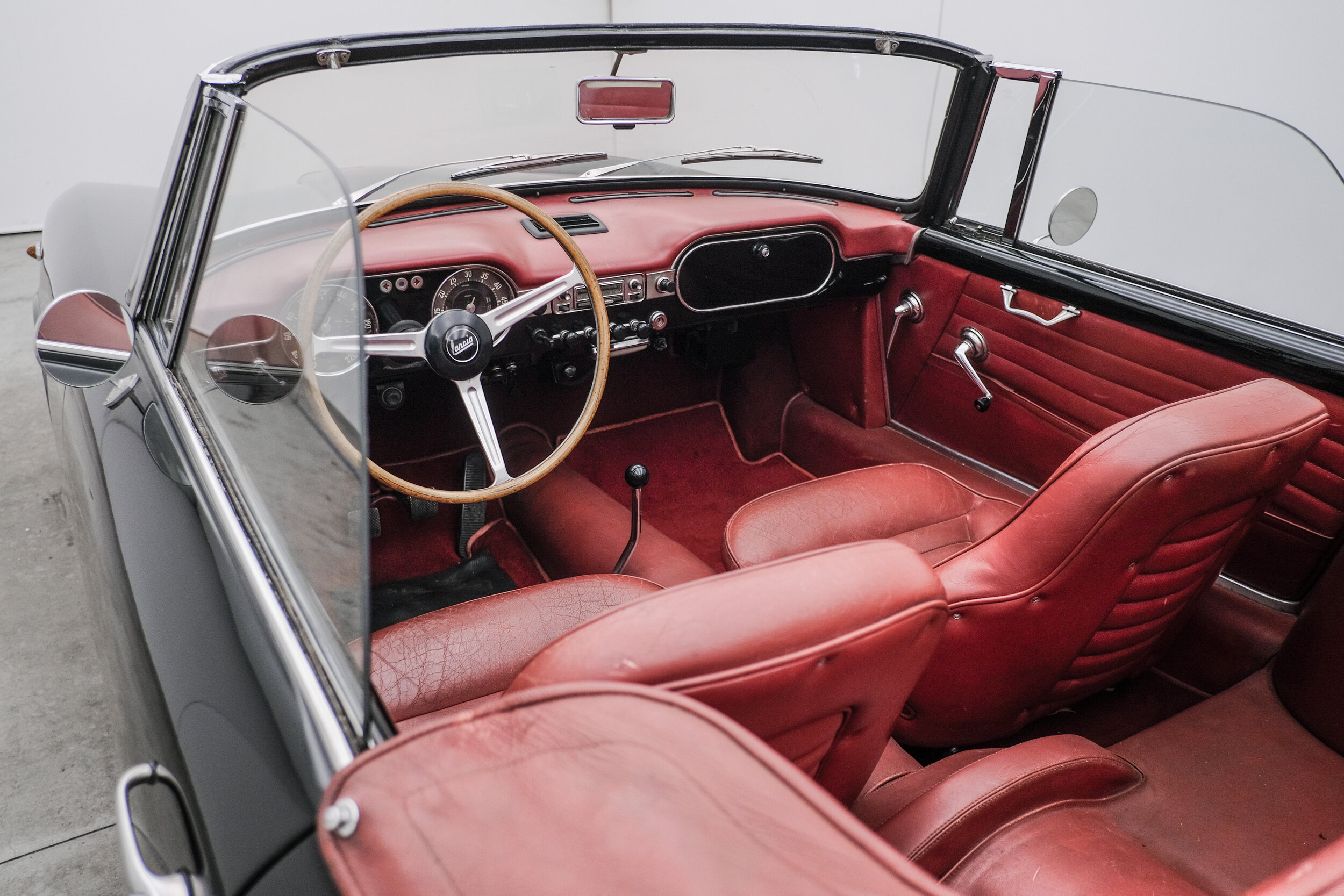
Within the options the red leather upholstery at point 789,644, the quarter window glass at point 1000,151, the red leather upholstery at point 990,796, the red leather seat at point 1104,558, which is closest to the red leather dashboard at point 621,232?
the quarter window glass at point 1000,151

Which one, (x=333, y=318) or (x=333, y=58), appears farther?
(x=333, y=58)

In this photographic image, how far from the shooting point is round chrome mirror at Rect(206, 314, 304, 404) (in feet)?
3.36

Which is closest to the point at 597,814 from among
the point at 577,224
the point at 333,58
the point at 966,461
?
the point at 333,58

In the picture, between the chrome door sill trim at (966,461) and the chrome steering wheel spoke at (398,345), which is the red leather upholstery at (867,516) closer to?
the chrome door sill trim at (966,461)

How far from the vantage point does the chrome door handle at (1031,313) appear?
2021 millimetres

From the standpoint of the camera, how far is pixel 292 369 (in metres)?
1.01

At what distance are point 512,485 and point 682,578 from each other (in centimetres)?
41

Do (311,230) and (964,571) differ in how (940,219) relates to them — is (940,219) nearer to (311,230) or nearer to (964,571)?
(964,571)

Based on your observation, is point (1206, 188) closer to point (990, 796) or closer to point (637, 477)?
point (637, 477)

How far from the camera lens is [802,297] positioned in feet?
8.13

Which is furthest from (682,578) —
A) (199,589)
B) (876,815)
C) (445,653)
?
(199,589)

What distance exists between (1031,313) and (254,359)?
1.80 metres

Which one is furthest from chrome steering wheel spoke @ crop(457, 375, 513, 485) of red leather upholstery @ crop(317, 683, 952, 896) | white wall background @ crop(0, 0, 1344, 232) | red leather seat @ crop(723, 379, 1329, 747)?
white wall background @ crop(0, 0, 1344, 232)

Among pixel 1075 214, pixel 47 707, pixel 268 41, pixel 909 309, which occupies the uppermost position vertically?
pixel 268 41
